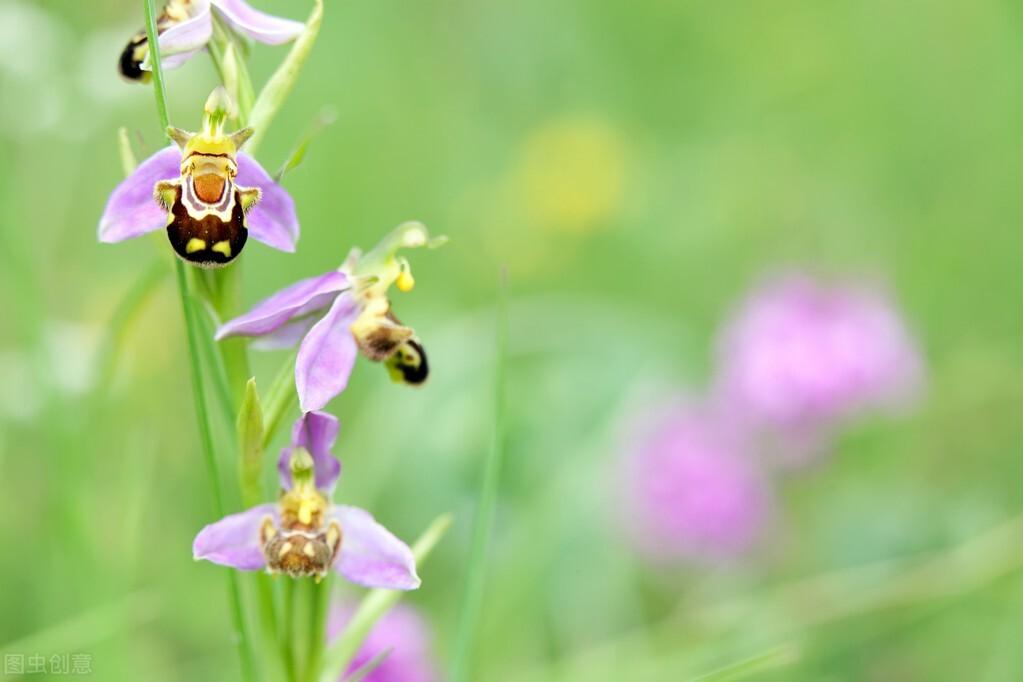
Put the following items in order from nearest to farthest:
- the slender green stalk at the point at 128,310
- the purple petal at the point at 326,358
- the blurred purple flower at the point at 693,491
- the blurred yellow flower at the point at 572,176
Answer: the purple petal at the point at 326,358 → the slender green stalk at the point at 128,310 → the blurred purple flower at the point at 693,491 → the blurred yellow flower at the point at 572,176

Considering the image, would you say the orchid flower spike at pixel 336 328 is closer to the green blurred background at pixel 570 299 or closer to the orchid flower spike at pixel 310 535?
the orchid flower spike at pixel 310 535


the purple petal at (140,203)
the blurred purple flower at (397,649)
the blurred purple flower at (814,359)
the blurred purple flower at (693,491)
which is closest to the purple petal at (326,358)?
the purple petal at (140,203)

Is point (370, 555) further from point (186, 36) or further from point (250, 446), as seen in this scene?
point (186, 36)

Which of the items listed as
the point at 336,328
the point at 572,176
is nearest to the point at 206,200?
the point at 336,328

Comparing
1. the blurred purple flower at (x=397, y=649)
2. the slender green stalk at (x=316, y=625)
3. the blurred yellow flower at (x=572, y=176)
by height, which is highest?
the blurred yellow flower at (x=572, y=176)

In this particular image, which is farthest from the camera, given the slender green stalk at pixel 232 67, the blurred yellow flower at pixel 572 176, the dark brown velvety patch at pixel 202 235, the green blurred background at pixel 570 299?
the blurred yellow flower at pixel 572 176

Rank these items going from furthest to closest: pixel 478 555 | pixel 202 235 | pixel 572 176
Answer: pixel 572 176 < pixel 478 555 < pixel 202 235
